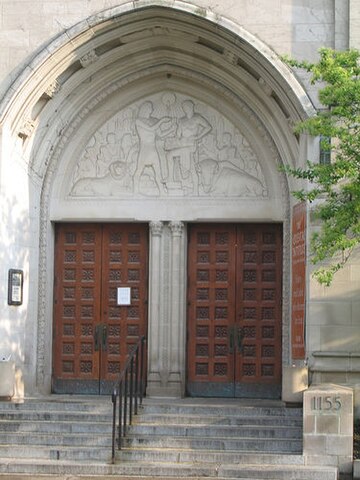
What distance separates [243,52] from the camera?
49.8 ft

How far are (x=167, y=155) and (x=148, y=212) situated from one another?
98cm

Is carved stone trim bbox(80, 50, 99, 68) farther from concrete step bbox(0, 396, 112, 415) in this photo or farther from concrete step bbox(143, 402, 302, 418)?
concrete step bbox(143, 402, 302, 418)

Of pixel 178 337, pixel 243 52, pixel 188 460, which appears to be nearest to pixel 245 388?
pixel 178 337

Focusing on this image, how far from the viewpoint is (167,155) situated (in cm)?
1667

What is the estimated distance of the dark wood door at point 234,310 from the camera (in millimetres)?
16438

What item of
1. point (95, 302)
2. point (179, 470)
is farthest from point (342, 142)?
point (95, 302)

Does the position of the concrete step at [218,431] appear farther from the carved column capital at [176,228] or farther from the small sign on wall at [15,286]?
the carved column capital at [176,228]

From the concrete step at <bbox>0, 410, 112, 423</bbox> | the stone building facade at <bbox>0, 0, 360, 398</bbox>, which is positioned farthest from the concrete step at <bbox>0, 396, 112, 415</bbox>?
the stone building facade at <bbox>0, 0, 360, 398</bbox>

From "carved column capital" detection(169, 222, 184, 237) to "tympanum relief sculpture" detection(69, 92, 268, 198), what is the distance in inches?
19.2

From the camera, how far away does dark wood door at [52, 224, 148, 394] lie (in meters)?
16.7

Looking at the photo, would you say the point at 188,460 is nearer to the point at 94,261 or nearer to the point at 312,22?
the point at 94,261

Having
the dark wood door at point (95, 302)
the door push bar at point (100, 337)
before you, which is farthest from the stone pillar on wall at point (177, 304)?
the door push bar at point (100, 337)

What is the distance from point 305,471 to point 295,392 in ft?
6.70

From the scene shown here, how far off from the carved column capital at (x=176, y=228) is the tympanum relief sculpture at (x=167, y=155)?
19.2 inches
